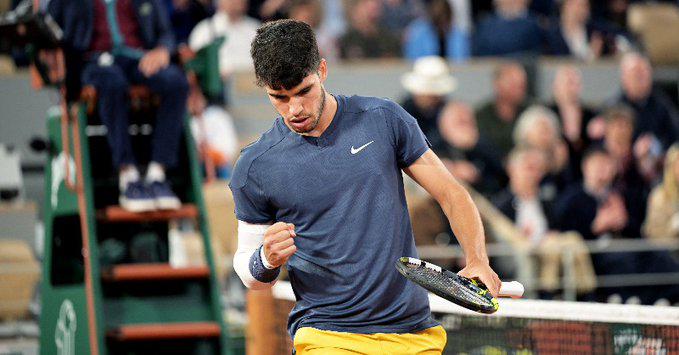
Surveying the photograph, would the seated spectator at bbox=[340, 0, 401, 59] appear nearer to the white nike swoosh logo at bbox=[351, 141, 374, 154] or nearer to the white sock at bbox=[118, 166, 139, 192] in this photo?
the white sock at bbox=[118, 166, 139, 192]

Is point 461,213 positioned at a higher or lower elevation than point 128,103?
higher

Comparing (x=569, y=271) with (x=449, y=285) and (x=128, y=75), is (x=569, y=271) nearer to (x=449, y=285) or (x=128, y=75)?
(x=128, y=75)

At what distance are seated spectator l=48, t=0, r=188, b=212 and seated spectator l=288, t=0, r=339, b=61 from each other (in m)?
→ 3.82

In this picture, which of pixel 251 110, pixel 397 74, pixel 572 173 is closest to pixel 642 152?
pixel 572 173

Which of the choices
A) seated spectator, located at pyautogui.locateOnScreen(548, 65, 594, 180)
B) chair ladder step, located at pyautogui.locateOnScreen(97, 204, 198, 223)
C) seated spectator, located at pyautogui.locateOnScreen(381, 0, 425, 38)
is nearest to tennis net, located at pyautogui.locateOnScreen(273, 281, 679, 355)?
chair ladder step, located at pyautogui.locateOnScreen(97, 204, 198, 223)

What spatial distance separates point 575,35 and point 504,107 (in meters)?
2.13

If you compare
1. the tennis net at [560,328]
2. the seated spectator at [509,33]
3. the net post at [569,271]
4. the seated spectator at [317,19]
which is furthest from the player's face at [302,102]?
the seated spectator at [509,33]

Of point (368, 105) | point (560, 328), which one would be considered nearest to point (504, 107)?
point (560, 328)

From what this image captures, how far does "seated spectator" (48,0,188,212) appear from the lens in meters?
8.52

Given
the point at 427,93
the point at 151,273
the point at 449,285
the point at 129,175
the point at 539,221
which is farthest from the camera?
the point at 427,93

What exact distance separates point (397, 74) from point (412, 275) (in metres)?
9.16

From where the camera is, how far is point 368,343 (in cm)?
484

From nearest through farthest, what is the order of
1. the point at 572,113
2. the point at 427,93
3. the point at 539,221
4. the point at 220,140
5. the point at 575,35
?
the point at 539,221 → the point at 220,140 → the point at 427,93 → the point at 572,113 → the point at 575,35

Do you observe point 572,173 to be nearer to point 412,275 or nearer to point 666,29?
point 666,29
